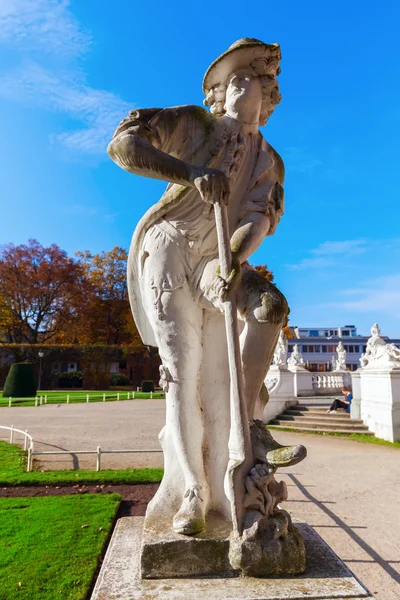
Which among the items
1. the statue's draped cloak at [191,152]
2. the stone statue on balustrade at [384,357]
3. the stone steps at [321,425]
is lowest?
the stone steps at [321,425]

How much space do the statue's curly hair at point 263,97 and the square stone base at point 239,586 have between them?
247 cm

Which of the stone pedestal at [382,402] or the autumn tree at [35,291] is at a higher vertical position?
A: the autumn tree at [35,291]

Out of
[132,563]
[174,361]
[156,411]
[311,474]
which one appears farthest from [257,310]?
[156,411]

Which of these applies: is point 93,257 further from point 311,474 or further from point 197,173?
point 197,173

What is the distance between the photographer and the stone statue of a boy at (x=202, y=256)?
7.51ft

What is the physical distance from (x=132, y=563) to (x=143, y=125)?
2.26 metres

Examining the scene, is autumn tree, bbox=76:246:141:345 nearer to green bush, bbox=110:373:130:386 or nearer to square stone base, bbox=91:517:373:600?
green bush, bbox=110:373:130:386

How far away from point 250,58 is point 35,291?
36901 millimetres

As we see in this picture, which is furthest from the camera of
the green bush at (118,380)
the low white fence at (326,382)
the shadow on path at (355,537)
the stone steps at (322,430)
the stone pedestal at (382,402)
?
the green bush at (118,380)

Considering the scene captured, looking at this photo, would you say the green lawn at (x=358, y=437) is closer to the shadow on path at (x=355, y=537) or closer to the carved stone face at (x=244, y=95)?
the shadow on path at (x=355, y=537)

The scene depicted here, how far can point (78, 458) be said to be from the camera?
8.75 metres

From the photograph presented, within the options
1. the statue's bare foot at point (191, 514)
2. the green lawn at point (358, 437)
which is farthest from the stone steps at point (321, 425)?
the statue's bare foot at point (191, 514)

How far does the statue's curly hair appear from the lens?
2.61 m

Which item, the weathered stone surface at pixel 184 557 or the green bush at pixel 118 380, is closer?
the weathered stone surface at pixel 184 557
